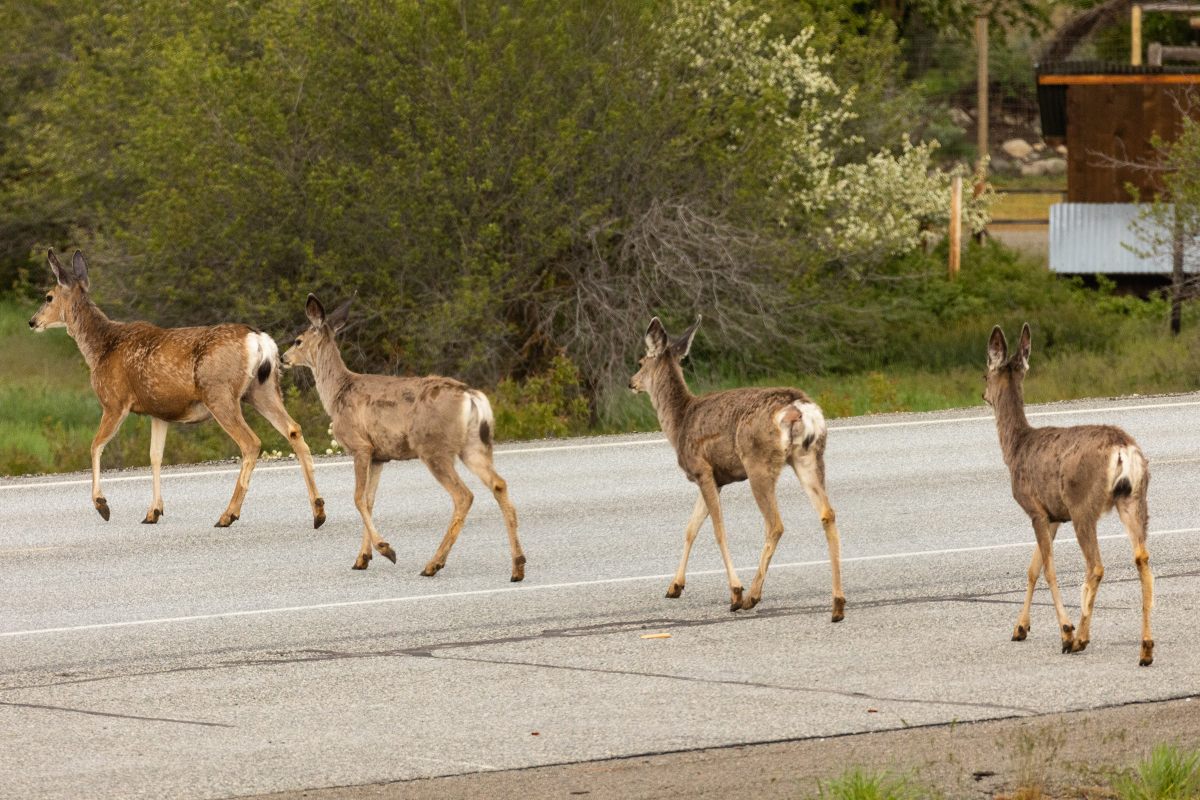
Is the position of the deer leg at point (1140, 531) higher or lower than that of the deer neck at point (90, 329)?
lower

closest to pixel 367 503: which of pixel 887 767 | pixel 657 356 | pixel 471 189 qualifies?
pixel 657 356

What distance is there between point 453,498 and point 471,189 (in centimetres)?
1273

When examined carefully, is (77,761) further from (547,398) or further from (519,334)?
(519,334)

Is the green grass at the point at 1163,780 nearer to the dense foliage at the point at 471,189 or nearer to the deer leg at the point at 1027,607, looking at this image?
the deer leg at the point at 1027,607

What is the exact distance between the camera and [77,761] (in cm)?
880

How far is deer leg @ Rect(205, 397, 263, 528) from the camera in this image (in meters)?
15.2

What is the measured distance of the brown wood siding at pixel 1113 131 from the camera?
3638cm

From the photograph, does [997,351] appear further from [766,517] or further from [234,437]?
[234,437]

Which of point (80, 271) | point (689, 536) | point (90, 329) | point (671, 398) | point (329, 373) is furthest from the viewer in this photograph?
point (80, 271)

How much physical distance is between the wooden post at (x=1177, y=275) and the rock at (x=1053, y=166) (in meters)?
36.0

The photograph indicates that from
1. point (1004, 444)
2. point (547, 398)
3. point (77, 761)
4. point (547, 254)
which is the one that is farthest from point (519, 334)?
point (77, 761)

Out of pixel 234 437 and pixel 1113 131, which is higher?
pixel 1113 131

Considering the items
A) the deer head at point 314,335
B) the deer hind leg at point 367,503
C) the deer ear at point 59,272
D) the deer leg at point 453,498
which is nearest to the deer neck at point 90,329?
the deer ear at point 59,272

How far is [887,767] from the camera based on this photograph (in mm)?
8273
